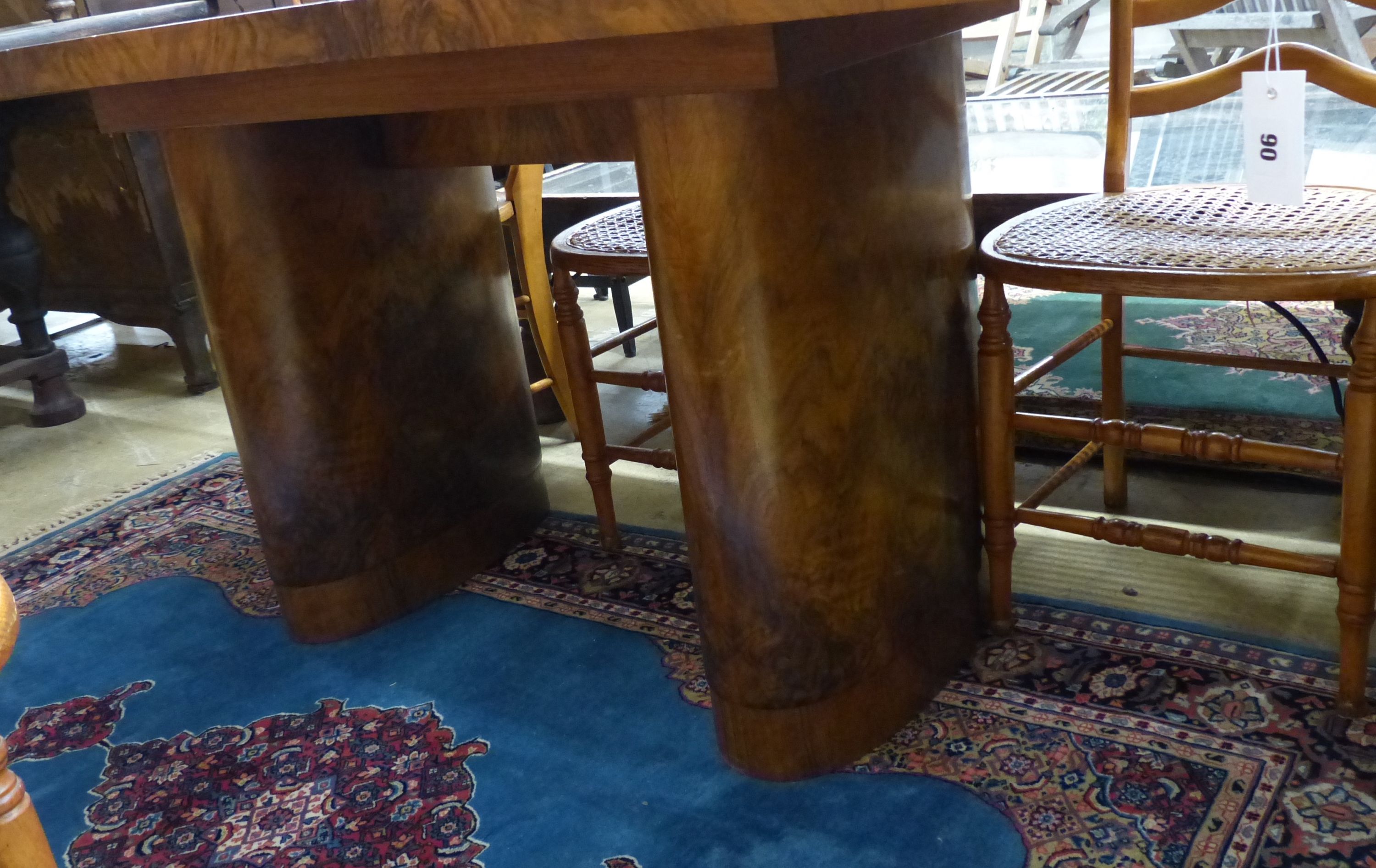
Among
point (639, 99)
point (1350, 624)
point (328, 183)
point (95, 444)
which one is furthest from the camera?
point (95, 444)

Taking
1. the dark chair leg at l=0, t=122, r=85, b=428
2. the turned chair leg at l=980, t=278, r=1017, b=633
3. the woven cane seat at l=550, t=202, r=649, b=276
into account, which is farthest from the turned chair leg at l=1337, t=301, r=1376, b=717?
the dark chair leg at l=0, t=122, r=85, b=428

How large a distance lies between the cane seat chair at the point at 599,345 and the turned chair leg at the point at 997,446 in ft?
1.59

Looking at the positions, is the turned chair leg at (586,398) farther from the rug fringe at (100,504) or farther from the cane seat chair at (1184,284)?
the rug fringe at (100,504)

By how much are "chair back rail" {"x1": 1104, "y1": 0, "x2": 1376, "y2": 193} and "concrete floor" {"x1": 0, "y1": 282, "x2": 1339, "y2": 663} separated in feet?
1.71

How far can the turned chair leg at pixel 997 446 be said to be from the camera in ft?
4.32

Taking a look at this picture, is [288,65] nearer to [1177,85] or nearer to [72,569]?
[1177,85]

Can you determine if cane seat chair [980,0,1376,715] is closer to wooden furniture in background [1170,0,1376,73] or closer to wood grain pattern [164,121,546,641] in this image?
wood grain pattern [164,121,546,641]

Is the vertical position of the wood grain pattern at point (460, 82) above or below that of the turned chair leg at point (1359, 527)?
above

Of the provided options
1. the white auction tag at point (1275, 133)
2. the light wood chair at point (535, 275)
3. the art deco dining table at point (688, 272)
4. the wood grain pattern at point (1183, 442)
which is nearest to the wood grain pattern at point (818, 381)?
the art deco dining table at point (688, 272)

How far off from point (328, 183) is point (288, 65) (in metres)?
0.47

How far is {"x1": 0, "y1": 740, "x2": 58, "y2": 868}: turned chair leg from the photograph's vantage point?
2.41 feet

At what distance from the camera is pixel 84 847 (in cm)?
127

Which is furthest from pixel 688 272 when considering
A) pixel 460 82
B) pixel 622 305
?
pixel 622 305

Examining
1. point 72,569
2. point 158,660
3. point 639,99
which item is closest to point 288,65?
point 639,99
